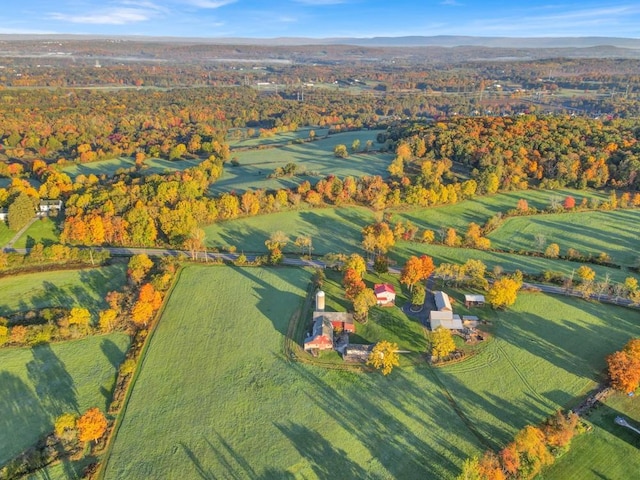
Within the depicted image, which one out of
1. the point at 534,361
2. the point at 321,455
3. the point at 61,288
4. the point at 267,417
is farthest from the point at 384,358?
the point at 61,288

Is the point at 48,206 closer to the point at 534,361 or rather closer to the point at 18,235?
the point at 18,235

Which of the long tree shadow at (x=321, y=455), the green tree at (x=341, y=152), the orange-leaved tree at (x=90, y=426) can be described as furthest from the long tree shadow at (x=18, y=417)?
the green tree at (x=341, y=152)

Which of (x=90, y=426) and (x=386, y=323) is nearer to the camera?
(x=90, y=426)

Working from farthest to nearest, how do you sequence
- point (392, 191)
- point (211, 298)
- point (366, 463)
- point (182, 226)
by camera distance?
1. point (392, 191)
2. point (182, 226)
3. point (211, 298)
4. point (366, 463)

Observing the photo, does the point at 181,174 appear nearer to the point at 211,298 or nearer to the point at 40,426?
the point at 211,298

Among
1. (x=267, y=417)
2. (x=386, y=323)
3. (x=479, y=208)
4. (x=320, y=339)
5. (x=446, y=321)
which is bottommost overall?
(x=267, y=417)

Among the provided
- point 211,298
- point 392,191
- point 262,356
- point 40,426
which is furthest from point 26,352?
point 392,191

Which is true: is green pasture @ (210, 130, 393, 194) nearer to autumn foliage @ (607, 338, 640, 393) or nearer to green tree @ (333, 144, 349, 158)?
green tree @ (333, 144, 349, 158)

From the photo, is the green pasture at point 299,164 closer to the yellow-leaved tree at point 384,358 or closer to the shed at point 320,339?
the shed at point 320,339
